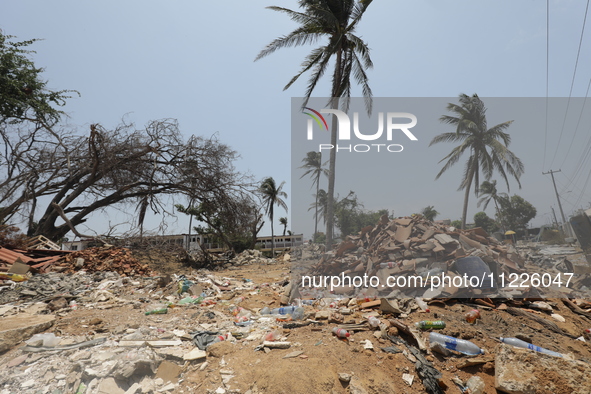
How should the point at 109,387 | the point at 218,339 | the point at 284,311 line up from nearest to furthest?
the point at 109,387 → the point at 218,339 → the point at 284,311

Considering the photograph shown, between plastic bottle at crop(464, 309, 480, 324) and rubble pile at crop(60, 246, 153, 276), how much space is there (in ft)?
24.1

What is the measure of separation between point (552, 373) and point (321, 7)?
37.5 ft

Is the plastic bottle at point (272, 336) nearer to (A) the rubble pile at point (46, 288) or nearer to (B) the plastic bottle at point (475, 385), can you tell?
(B) the plastic bottle at point (475, 385)

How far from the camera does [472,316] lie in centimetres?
432

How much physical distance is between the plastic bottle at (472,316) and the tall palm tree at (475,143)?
291 centimetres

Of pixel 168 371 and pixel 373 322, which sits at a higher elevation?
pixel 373 322

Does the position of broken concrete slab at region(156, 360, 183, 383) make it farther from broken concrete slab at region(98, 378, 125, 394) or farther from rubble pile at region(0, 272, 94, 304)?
rubble pile at region(0, 272, 94, 304)

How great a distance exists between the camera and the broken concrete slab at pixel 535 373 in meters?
3.06

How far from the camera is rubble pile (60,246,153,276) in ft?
26.5

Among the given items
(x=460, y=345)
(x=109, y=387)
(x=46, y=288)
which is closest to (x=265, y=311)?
(x=109, y=387)

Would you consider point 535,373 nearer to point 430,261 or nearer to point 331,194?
point 430,261

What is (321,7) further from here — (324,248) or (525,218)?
(525,218)

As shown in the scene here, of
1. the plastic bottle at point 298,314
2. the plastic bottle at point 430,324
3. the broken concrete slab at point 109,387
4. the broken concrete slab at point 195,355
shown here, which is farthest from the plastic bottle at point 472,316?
the broken concrete slab at point 109,387

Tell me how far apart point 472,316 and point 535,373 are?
1.15m
